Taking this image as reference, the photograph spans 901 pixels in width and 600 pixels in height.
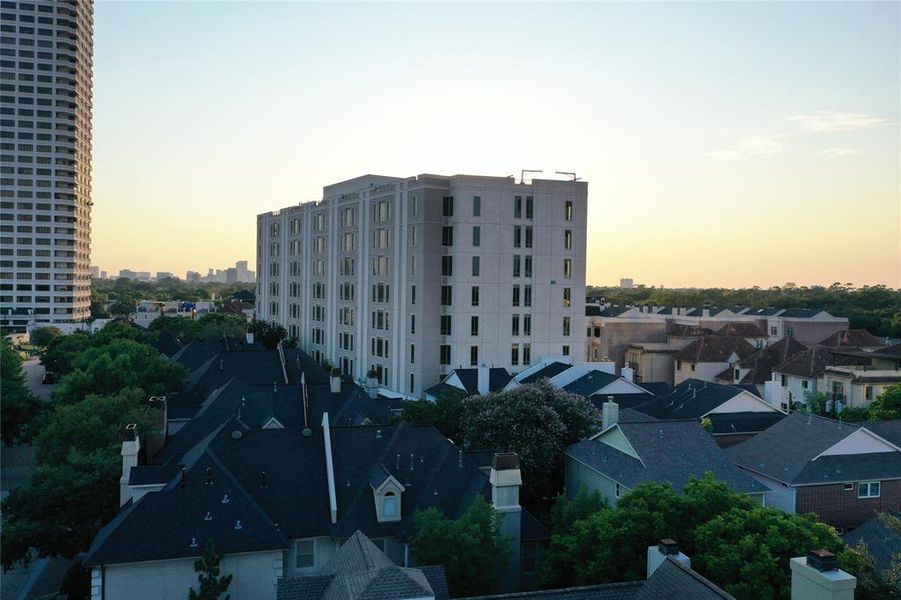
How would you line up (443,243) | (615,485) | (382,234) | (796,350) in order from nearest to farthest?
(615,485) < (443,243) < (382,234) < (796,350)

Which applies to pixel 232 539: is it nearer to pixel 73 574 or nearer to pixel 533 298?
pixel 73 574

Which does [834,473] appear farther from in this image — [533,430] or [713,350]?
[713,350]

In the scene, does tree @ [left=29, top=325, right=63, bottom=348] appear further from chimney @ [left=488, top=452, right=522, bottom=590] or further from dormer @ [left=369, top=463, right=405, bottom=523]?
chimney @ [left=488, top=452, right=522, bottom=590]

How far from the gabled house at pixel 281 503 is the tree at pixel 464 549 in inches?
73.2

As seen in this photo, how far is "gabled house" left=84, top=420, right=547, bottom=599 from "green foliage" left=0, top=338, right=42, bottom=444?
2194 centimetres

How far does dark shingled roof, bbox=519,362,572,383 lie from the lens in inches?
2216

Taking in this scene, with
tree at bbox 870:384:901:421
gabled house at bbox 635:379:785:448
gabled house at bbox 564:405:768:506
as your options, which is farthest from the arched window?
tree at bbox 870:384:901:421

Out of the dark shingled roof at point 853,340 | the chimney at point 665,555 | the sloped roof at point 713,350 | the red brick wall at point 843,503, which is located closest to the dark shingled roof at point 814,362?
the sloped roof at point 713,350

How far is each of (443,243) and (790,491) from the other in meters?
37.3

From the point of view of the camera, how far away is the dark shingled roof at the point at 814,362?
65875 mm

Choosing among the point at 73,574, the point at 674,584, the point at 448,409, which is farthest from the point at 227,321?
the point at 674,584

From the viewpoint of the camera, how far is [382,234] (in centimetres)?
6912

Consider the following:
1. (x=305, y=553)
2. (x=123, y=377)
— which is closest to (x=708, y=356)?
(x=123, y=377)

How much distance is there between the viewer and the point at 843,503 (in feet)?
105
